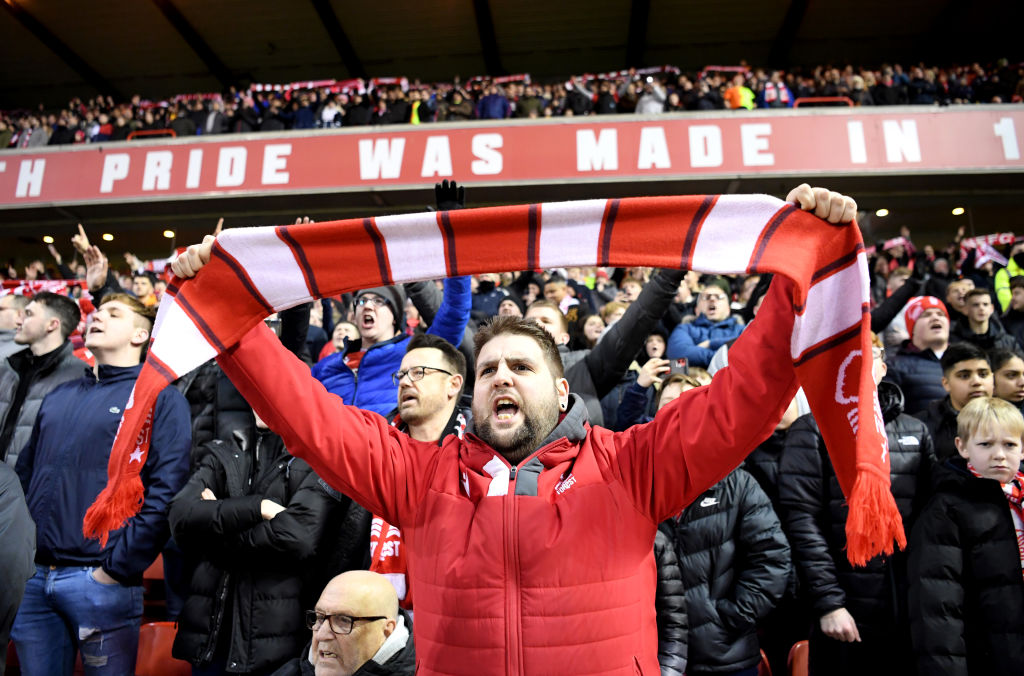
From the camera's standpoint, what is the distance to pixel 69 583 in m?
2.85

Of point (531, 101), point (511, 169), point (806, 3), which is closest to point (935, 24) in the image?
point (806, 3)

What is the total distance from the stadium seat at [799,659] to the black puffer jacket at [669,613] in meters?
0.82

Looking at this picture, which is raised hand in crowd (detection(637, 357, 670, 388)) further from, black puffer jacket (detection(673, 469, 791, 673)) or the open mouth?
the open mouth

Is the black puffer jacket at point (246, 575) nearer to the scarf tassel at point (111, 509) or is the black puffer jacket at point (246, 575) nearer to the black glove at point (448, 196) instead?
the scarf tassel at point (111, 509)

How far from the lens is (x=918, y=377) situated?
4.46 m

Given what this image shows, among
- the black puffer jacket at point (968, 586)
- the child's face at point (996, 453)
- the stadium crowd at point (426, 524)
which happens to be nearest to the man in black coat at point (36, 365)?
the stadium crowd at point (426, 524)

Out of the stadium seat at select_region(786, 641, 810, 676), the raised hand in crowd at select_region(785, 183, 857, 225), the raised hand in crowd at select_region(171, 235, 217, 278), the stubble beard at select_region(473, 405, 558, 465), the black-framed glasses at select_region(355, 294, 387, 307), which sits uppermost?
the black-framed glasses at select_region(355, 294, 387, 307)

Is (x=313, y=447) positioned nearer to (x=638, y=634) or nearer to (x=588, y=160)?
(x=638, y=634)

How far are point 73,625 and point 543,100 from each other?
36.3 feet

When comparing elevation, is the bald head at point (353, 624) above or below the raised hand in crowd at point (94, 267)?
below

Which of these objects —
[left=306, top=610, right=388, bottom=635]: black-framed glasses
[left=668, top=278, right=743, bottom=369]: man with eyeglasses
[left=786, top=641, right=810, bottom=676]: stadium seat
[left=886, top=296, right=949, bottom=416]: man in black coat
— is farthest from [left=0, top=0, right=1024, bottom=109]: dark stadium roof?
[left=306, top=610, right=388, bottom=635]: black-framed glasses

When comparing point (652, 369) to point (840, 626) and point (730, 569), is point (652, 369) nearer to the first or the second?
point (730, 569)

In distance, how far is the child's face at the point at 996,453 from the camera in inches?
101

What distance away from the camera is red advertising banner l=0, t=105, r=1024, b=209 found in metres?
10.4
